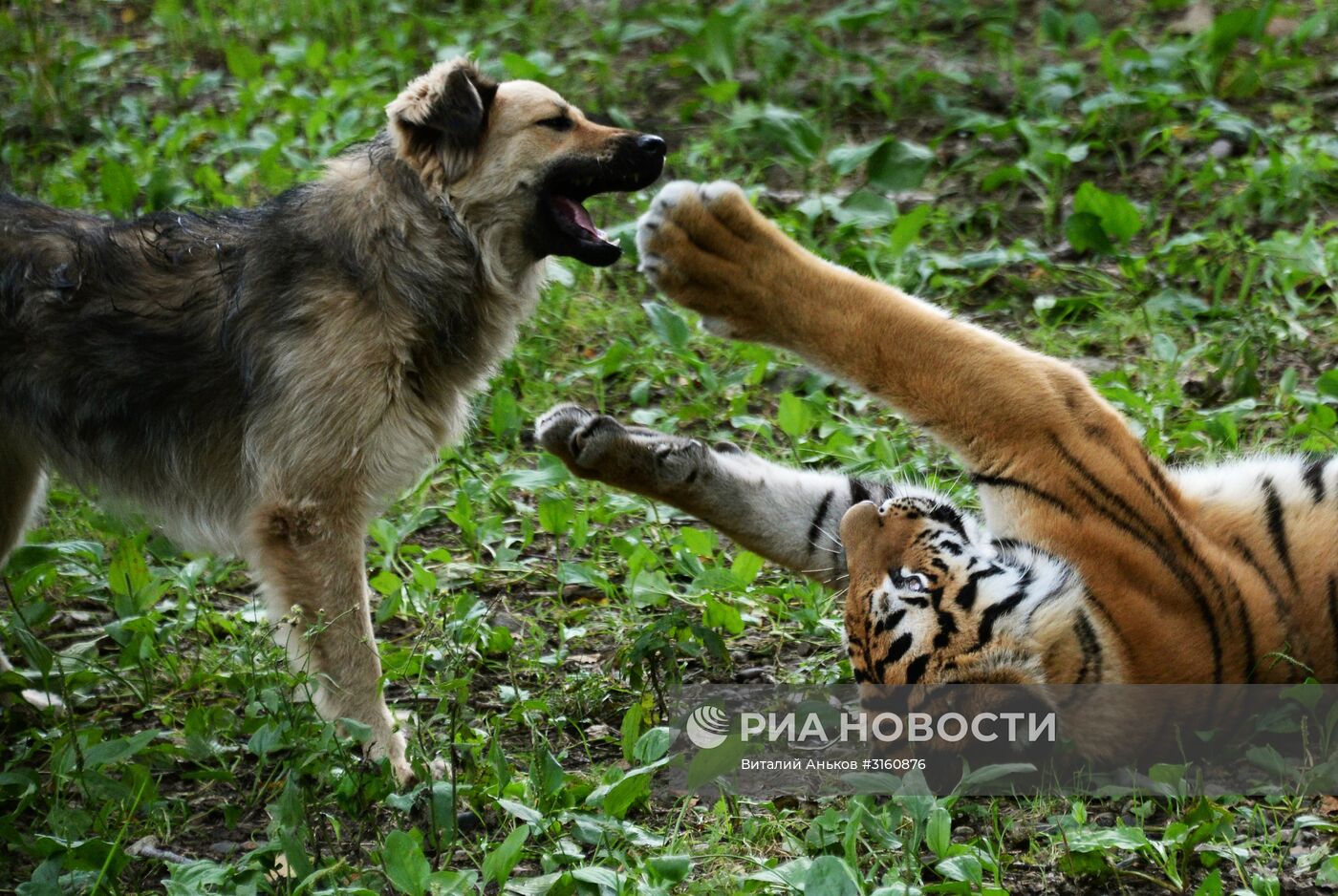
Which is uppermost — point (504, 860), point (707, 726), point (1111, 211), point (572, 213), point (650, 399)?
point (572, 213)

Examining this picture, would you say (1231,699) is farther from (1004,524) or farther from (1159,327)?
(1159,327)

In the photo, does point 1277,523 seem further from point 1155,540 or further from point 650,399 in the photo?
point 650,399

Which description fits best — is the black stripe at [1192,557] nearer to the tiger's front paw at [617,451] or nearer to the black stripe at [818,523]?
the black stripe at [818,523]

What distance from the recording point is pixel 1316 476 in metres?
3.77

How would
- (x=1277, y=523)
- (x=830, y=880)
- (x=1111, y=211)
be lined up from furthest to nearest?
(x=1111, y=211)
(x=1277, y=523)
(x=830, y=880)

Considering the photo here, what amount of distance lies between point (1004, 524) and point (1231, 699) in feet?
2.10

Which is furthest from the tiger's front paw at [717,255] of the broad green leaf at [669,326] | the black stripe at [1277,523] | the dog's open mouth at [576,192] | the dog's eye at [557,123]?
the black stripe at [1277,523]

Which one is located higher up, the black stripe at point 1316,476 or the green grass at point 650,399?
the black stripe at point 1316,476

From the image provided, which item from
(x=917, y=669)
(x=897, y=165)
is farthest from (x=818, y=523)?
(x=897, y=165)

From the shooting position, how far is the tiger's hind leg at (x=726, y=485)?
381 cm

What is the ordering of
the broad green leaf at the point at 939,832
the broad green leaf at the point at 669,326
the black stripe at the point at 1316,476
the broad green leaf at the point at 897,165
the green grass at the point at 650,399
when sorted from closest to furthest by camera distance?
the broad green leaf at the point at 939,832, the green grass at the point at 650,399, the black stripe at the point at 1316,476, the broad green leaf at the point at 669,326, the broad green leaf at the point at 897,165

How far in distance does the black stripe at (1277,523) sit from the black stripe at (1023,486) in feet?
1.93

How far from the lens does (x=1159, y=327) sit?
5.30 m

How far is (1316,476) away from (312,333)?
8.70 feet
